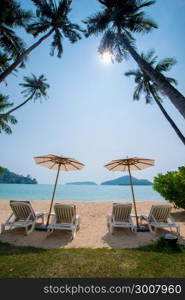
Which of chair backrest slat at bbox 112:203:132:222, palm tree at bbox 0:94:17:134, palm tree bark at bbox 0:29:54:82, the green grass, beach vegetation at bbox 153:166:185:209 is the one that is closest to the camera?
the green grass

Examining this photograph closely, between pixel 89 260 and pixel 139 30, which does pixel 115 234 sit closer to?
pixel 89 260

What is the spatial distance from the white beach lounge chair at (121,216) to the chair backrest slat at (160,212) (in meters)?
Answer: 0.91

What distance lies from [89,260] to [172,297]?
1625 mm

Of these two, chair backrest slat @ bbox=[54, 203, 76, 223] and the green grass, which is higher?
chair backrest slat @ bbox=[54, 203, 76, 223]

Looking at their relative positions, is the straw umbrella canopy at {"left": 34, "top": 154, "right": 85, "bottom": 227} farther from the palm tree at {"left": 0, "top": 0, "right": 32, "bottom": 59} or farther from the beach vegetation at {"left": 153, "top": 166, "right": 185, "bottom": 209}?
the palm tree at {"left": 0, "top": 0, "right": 32, "bottom": 59}

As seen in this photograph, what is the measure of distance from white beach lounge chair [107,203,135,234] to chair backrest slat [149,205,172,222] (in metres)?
0.91

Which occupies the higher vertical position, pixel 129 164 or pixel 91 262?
pixel 129 164

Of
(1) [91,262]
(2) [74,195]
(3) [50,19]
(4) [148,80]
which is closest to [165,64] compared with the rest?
(4) [148,80]

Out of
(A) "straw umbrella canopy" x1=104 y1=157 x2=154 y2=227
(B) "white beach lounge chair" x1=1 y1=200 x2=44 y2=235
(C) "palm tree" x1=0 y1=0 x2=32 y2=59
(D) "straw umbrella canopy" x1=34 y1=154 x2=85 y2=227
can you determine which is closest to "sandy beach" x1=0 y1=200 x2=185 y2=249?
(B) "white beach lounge chair" x1=1 y1=200 x2=44 y2=235

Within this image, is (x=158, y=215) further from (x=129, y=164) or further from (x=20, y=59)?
(x=20, y=59)

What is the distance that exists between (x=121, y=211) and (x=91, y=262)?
2573mm

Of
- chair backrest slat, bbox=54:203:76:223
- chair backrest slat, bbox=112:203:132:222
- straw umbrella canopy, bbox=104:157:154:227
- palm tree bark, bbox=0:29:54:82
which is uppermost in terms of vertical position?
palm tree bark, bbox=0:29:54:82

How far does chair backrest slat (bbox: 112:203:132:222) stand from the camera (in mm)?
5172

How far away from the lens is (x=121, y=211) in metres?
5.26
